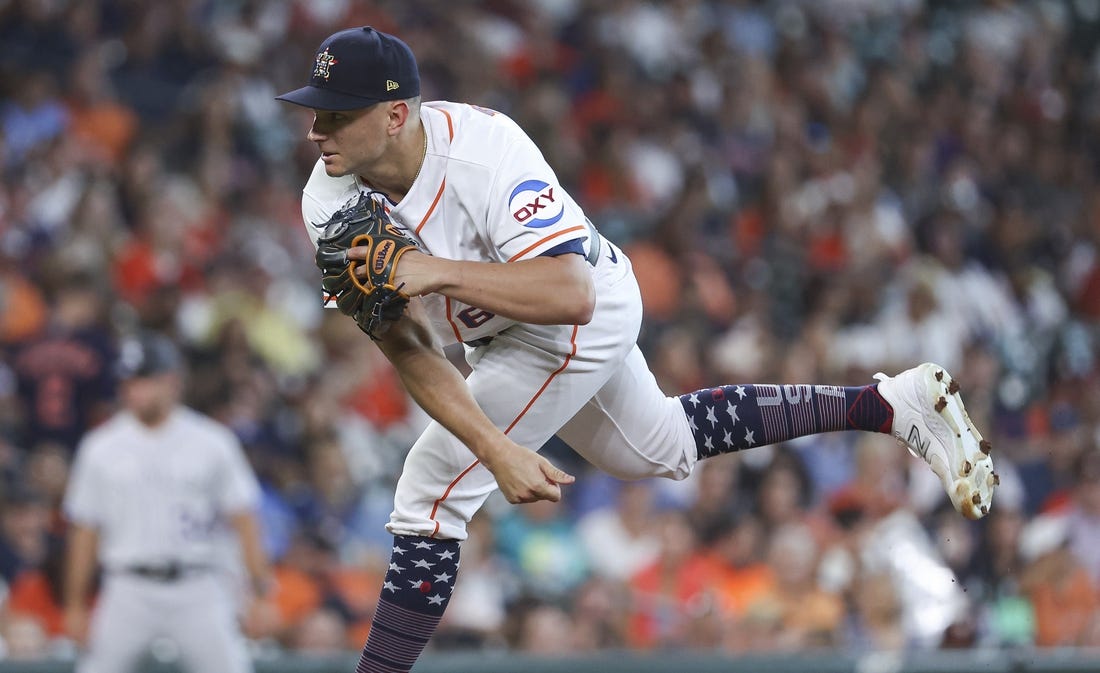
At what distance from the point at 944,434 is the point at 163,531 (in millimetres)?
3803

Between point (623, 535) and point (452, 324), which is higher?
point (452, 324)

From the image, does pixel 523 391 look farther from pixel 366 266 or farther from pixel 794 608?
pixel 794 608

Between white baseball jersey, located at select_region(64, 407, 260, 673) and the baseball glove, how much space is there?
3.39 metres

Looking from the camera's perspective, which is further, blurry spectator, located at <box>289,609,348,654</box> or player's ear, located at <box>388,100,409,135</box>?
blurry spectator, located at <box>289,609,348,654</box>

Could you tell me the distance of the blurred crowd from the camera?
7320mm

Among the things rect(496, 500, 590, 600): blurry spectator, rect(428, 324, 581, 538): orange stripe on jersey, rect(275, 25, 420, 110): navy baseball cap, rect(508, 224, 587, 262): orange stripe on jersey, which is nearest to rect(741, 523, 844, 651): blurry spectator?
rect(496, 500, 590, 600): blurry spectator

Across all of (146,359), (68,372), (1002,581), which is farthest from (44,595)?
(1002,581)

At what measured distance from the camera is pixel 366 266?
11.6ft

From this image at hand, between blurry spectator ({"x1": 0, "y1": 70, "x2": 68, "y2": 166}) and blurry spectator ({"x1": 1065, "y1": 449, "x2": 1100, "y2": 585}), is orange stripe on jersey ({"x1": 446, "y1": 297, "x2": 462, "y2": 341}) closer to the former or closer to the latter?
blurry spectator ({"x1": 1065, "y1": 449, "x2": 1100, "y2": 585})

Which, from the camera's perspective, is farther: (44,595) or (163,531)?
(44,595)

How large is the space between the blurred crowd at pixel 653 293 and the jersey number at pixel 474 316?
3.32 meters

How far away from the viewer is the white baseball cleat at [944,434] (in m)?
4.10

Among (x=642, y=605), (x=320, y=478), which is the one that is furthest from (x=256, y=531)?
(x=642, y=605)

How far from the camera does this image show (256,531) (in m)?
6.80
